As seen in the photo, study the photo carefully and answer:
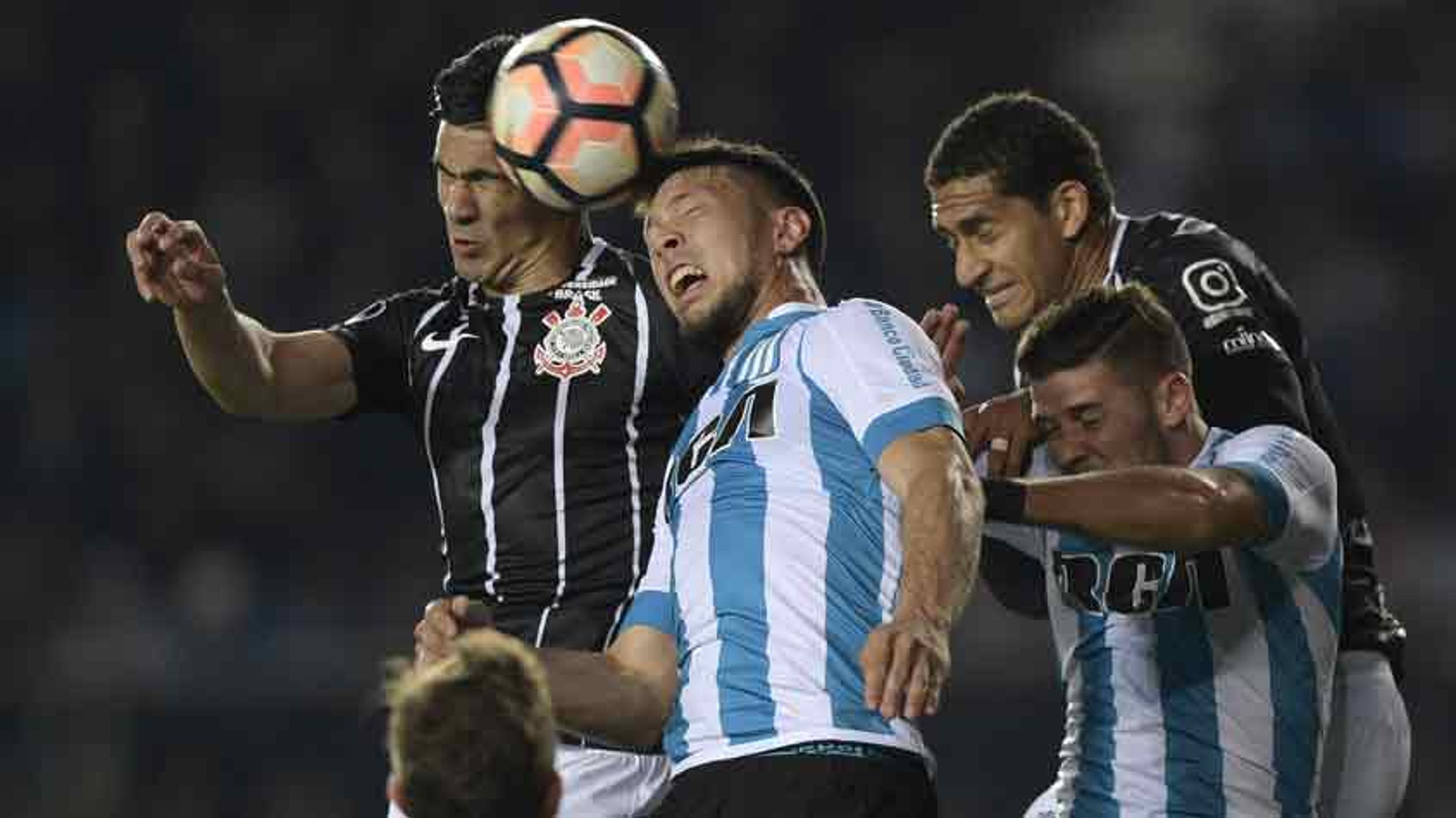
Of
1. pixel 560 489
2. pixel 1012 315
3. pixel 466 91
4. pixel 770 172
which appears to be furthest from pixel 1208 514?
pixel 466 91

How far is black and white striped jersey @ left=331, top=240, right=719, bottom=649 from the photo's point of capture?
4742mm

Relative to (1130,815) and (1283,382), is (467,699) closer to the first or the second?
(1130,815)

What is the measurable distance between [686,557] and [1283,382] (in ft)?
4.80

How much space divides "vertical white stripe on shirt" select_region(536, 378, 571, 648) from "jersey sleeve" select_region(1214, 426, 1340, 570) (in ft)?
4.57

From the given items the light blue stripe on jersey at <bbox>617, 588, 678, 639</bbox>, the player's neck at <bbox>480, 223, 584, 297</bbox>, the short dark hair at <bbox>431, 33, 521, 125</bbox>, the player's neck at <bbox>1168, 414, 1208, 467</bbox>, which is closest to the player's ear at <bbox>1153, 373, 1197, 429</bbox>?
the player's neck at <bbox>1168, 414, 1208, 467</bbox>

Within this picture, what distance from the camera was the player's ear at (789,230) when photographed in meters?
4.22

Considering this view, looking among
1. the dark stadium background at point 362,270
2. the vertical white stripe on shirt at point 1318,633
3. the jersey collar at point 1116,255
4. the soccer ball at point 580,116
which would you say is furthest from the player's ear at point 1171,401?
the dark stadium background at point 362,270

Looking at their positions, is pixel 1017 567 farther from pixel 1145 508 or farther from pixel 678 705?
pixel 678 705

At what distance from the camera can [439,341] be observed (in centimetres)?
499

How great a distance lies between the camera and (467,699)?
8.66 feet

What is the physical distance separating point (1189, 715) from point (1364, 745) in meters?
0.70

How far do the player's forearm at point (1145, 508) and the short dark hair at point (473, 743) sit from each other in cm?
136

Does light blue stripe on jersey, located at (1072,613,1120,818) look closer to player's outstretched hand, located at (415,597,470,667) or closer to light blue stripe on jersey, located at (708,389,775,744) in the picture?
light blue stripe on jersey, located at (708,389,775,744)

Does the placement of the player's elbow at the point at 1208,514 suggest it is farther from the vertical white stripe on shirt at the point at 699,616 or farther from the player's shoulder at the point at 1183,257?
the player's shoulder at the point at 1183,257
